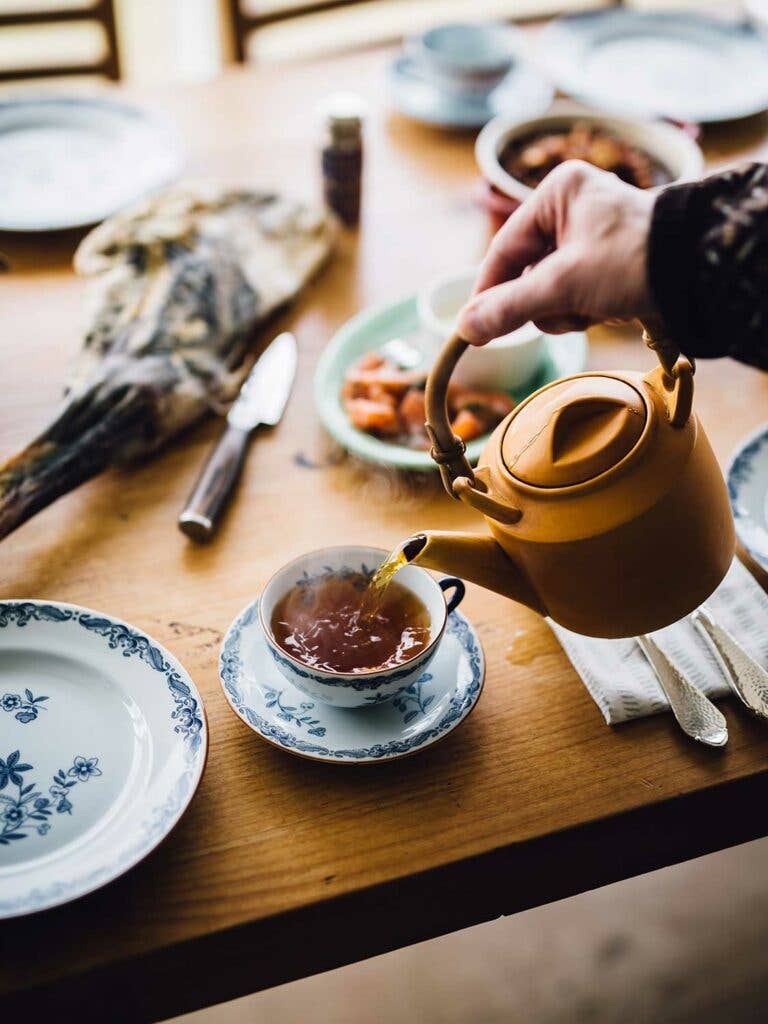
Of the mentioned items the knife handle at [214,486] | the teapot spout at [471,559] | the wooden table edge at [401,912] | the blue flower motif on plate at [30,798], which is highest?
the teapot spout at [471,559]

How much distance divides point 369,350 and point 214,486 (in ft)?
1.05

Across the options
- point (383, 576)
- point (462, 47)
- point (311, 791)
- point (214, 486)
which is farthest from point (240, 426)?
point (462, 47)

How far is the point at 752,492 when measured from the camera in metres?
→ 1.01

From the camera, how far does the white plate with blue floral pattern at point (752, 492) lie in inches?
38.0

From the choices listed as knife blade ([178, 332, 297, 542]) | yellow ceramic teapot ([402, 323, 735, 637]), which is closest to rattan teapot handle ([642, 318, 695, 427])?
yellow ceramic teapot ([402, 323, 735, 637])

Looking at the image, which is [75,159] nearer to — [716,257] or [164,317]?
[164,317]

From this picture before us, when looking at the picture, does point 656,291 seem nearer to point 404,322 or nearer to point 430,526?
point 430,526

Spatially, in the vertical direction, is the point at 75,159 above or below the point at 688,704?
above

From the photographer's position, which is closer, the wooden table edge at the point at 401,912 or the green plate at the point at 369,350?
the wooden table edge at the point at 401,912

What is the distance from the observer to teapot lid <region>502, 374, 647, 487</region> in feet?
2.38

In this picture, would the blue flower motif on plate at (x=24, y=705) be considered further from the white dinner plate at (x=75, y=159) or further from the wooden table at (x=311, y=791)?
the white dinner plate at (x=75, y=159)

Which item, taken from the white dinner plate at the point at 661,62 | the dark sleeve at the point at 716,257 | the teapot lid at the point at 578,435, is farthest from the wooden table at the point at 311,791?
the white dinner plate at the point at 661,62

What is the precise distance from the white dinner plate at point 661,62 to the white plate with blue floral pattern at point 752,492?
2.80 feet

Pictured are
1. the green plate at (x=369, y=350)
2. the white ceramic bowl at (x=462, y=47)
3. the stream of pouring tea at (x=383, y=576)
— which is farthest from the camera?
the white ceramic bowl at (x=462, y=47)
